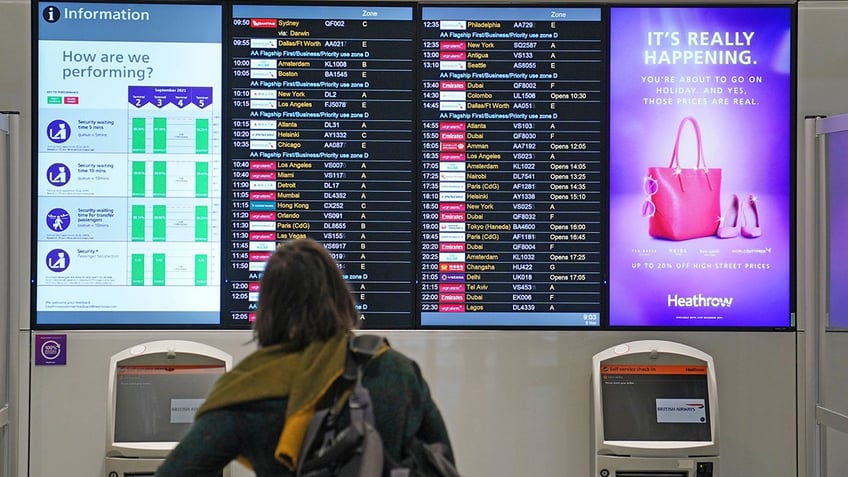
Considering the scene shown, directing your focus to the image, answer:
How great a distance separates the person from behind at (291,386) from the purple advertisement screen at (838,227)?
2.44 meters

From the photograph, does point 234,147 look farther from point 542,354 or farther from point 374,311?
point 542,354

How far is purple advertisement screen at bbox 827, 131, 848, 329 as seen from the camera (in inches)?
153

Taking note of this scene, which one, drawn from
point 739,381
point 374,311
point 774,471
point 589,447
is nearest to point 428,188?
point 374,311

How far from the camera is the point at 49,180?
156 inches

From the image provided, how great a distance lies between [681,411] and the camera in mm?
3754

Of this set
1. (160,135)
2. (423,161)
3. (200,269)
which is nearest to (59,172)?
(160,135)

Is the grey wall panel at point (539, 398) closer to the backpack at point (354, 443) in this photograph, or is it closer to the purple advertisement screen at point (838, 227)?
the purple advertisement screen at point (838, 227)

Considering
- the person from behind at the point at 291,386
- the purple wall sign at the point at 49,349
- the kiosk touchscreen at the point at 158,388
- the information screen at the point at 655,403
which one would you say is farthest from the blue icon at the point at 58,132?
the information screen at the point at 655,403

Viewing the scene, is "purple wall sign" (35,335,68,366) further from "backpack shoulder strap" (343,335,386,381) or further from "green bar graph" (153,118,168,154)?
"backpack shoulder strap" (343,335,386,381)

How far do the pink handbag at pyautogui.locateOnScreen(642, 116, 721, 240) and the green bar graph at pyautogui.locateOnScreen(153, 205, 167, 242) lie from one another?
2096 mm

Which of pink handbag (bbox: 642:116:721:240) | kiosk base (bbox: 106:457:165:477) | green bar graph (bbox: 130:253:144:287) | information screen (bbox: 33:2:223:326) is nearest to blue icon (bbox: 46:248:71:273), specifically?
information screen (bbox: 33:2:223:326)

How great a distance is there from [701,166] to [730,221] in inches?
10.8

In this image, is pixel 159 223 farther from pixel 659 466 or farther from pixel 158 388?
pixel 659 466

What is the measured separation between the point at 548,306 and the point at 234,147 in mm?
1536
